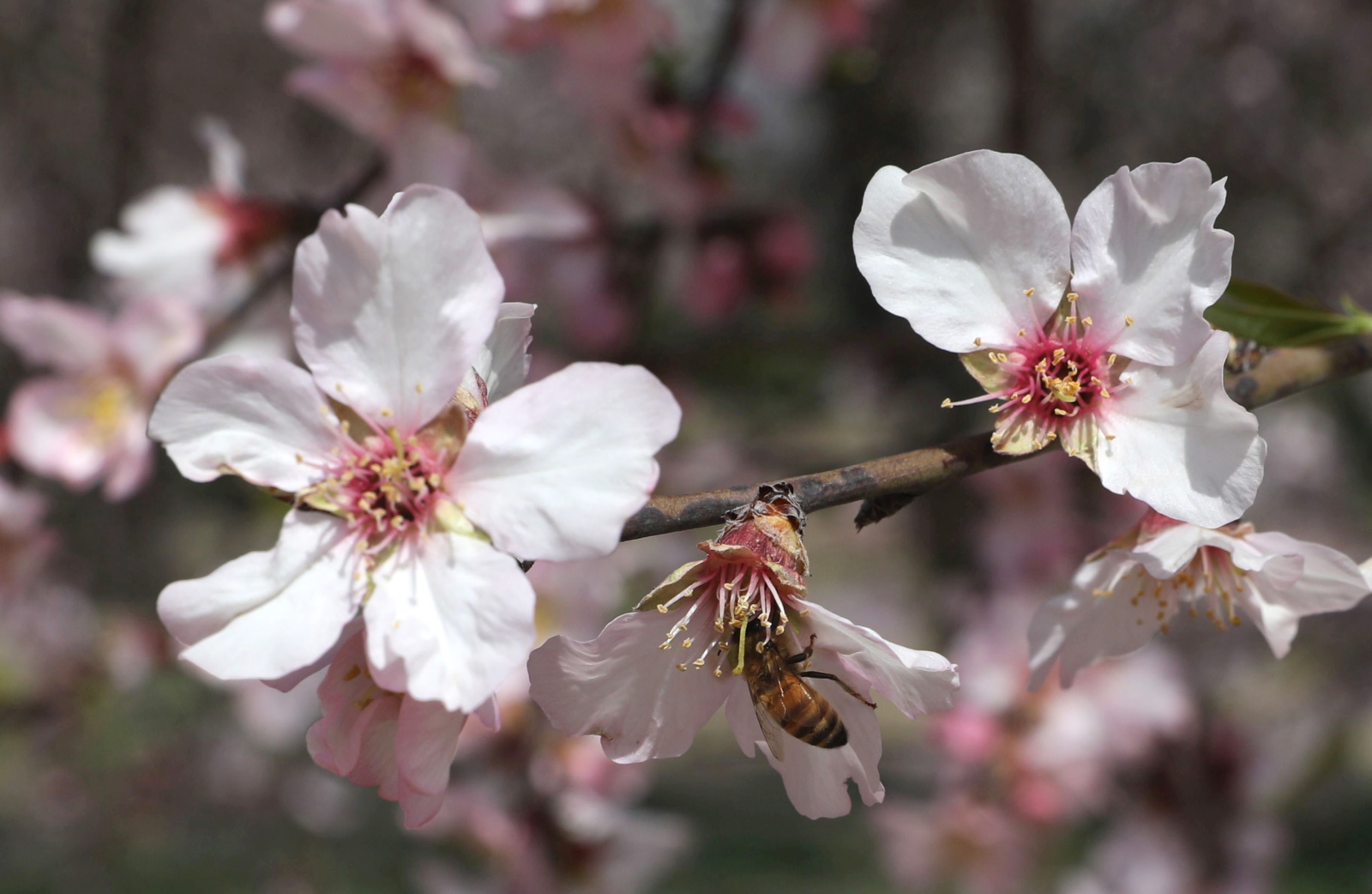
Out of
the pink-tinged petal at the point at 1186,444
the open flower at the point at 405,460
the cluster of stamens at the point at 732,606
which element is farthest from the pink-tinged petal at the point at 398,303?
the pink-tinged petal at the point at 1186,444

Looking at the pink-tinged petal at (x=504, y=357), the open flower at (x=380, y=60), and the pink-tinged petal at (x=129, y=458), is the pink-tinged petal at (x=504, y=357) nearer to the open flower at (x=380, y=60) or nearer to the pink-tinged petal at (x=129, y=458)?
the open flower at (x=380, y=60)

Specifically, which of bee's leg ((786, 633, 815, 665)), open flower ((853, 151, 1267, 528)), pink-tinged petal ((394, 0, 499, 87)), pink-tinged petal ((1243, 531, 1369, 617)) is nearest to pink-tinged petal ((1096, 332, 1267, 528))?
open flower ((853, 151, 1267, 528))

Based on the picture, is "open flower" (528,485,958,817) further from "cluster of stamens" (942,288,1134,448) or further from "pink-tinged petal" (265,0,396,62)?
"pink-tinged petal" (265,0,396,62)

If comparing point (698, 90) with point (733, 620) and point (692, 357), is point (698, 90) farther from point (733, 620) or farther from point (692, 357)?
point (733, 620)

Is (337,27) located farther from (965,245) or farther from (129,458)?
(965,245)

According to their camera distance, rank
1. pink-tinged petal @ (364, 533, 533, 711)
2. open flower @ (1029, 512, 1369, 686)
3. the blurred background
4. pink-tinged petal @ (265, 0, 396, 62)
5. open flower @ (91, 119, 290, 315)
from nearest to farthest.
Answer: pink-tinged petal @ (364, 533, 533, 711) → open flower @ (1029, 512, 1369, 686) → pink-tinged petal @ (265, 0, 396, 62) → open flower @ (91, 119, 290, 315) → the blurred background

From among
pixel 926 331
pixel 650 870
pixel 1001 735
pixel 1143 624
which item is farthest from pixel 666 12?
pixel 650 870
